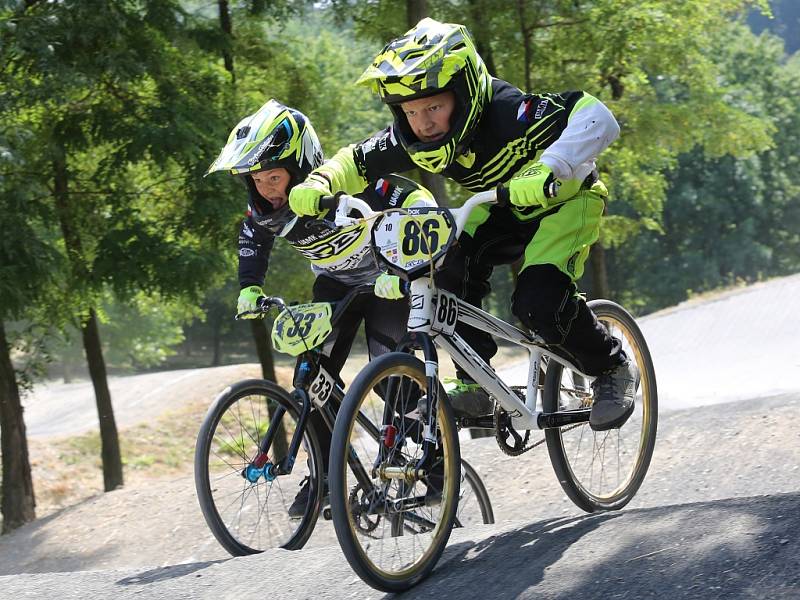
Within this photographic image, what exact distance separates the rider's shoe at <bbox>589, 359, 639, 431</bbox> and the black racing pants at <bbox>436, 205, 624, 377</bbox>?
0.05 m

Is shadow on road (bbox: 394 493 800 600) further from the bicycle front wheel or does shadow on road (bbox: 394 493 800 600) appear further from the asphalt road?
the bicycle front wheel

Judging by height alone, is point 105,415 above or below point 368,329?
below

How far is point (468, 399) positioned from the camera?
4648mm

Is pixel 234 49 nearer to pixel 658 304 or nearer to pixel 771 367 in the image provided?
pixel 771 367

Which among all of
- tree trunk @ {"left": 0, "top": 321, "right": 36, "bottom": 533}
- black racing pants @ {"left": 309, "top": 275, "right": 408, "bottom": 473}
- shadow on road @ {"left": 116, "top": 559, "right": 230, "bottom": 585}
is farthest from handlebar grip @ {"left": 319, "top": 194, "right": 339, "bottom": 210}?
tree trunk @ {"left": 0, "top": 321, "right": 36, "bottom": 533}

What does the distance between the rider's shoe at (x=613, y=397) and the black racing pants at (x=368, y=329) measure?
41.5 inches

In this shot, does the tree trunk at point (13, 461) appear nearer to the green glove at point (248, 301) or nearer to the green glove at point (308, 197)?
the green glove at point (248, 301)

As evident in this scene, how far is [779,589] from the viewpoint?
134 inches

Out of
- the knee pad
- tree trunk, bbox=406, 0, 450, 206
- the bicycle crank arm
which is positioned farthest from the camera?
tree trunk, bbox=406, 0, 450, 206

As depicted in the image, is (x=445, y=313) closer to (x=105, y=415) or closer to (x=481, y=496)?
(x=481, y=496)

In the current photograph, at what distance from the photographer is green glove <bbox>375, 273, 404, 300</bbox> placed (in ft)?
13.8

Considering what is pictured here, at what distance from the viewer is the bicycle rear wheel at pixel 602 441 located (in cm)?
506

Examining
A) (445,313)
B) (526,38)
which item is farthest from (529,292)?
(526,38)

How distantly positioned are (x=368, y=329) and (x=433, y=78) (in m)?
1.70
